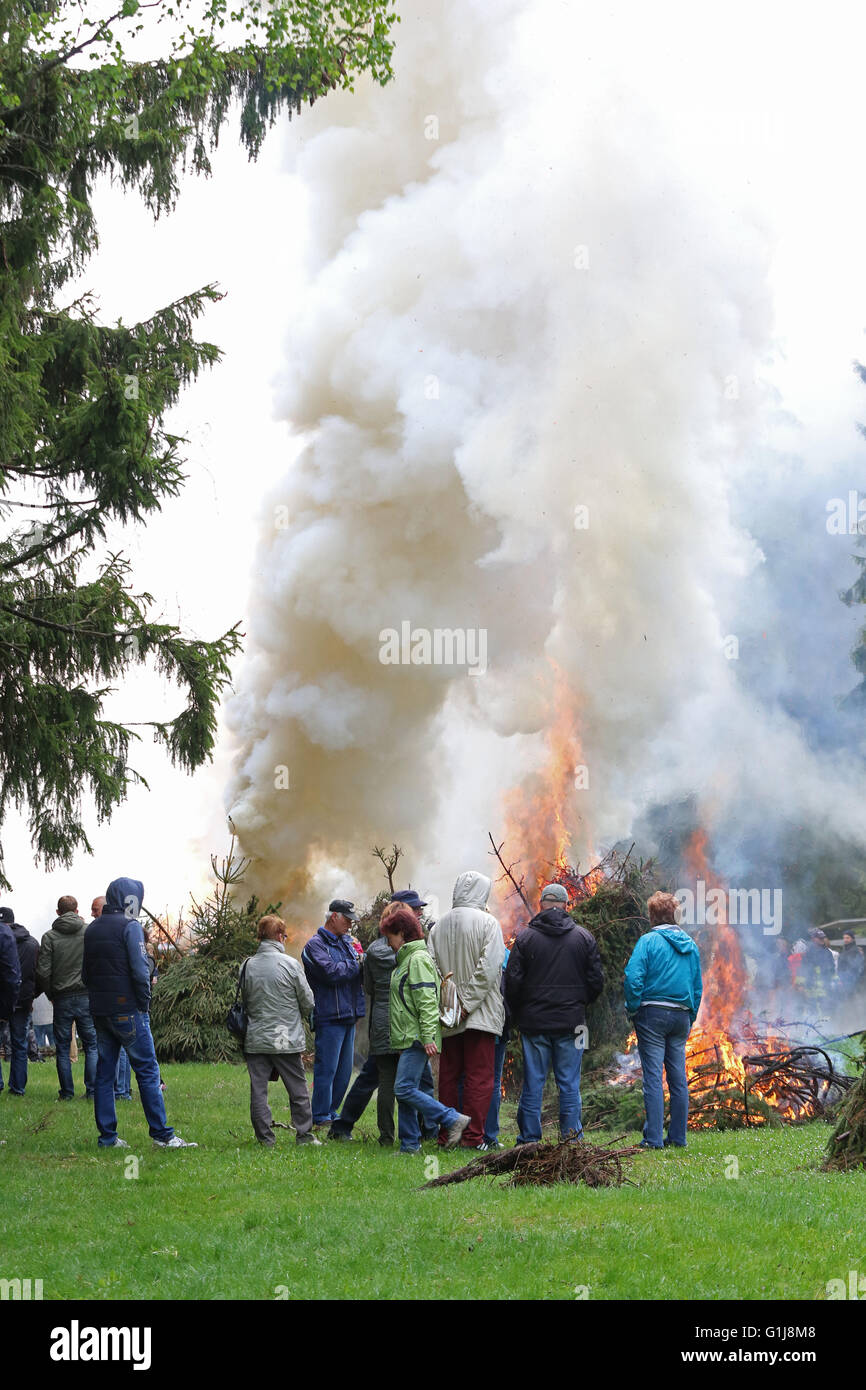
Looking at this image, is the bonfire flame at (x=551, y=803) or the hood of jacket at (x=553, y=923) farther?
the bonfire flame at (x=551, y=803)

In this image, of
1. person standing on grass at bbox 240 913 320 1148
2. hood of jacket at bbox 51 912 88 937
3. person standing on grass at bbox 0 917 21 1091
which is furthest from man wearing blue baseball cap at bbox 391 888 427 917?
hood of jacket at bbox 51 912 88 937

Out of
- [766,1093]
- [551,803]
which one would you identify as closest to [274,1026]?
[766,1093]

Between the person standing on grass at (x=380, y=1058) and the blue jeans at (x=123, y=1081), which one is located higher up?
the person standing on grass at (x=380, y=1058)

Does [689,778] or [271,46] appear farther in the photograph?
[689,778]

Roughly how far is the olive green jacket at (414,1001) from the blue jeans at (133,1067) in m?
1.86

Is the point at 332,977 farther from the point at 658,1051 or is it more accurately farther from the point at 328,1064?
the point at 658,1051

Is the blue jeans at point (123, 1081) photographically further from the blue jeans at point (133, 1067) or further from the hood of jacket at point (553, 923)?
the hood of jacket at point (553, 923)

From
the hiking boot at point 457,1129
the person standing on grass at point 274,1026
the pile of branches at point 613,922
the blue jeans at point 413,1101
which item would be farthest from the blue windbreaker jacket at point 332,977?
the pile of branches at point 613,922

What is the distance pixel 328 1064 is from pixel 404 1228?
4469 mm

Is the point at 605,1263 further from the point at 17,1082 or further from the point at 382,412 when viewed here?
the point at 382,412

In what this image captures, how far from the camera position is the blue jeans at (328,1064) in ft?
36.1
